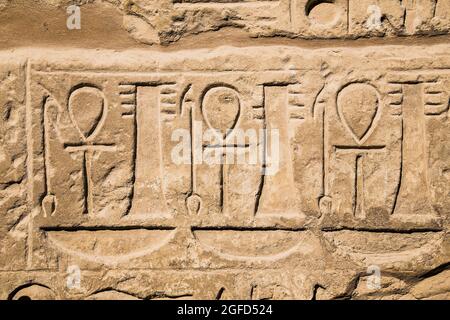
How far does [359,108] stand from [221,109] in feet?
2.09

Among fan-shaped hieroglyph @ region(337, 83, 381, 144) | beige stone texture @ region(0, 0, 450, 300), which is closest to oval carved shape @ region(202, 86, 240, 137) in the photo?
beige stone texture @ region(0, 0, 450, 300)

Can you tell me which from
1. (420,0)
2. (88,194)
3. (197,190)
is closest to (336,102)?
(420,0)

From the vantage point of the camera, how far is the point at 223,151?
2.32 m

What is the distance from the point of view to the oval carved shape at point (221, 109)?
232cm

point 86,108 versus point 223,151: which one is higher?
point 86,108

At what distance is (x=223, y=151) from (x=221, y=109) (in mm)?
196

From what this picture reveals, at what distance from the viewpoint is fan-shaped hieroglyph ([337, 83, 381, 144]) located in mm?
2289

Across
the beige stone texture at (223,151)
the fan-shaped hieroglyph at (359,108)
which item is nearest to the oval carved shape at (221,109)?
the beige stone texture at (223,151)

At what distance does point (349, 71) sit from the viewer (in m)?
2.29

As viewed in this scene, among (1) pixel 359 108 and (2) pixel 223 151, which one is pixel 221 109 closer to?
(2) pixel 223 151

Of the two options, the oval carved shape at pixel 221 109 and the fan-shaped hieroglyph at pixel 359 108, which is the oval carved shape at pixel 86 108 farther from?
the fan-shaped hieroglyph at pixel 359 108

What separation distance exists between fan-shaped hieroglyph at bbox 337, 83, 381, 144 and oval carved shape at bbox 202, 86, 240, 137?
49 cm

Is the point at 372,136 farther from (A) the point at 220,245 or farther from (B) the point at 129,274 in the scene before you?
(B) the point at 129,274

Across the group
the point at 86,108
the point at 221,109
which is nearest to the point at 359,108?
the point at 221,109
